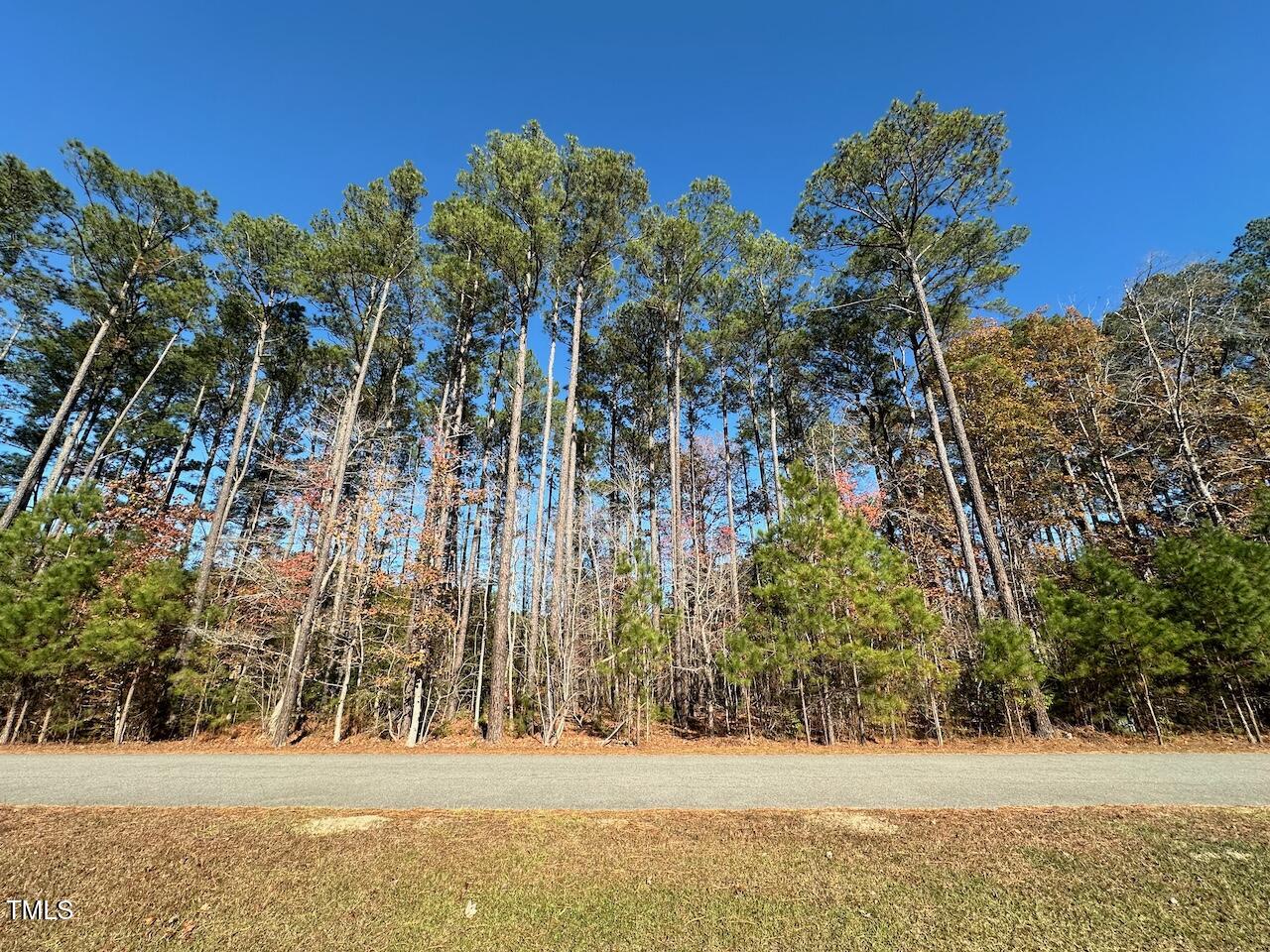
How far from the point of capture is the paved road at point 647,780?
461 cm

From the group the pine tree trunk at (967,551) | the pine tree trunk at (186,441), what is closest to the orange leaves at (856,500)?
the pine tree trunk at (967,551)

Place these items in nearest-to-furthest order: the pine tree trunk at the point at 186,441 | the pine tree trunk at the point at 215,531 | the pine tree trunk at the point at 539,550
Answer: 1. the pine tree trunk at the point at 215,531
2. the pine tree trunk at the point at 539,550
3. the pine tree trunk at the point at 186,441

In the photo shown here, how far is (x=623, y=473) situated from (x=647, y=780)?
12357 mm

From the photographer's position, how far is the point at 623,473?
1762cm

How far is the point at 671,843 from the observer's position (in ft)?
11.4

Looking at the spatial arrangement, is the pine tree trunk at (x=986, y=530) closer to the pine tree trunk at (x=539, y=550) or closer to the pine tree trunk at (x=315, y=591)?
the pine tree trunk at (x=539, y=550)

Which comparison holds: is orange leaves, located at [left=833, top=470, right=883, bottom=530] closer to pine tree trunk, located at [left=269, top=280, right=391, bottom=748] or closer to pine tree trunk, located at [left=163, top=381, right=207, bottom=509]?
pine tree trunk, located at [left=269, top=280, right=391, bottom=748]

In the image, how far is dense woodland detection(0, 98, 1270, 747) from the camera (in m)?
9.67

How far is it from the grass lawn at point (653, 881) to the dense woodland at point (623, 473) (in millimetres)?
6007

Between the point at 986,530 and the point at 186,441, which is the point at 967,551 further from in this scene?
the point at 186,441

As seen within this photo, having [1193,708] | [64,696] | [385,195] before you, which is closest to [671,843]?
[1193,708]

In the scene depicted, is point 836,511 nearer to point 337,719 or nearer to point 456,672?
point 456,672

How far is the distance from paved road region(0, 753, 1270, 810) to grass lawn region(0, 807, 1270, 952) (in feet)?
2.37

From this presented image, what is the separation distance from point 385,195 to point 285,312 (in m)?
5.01
